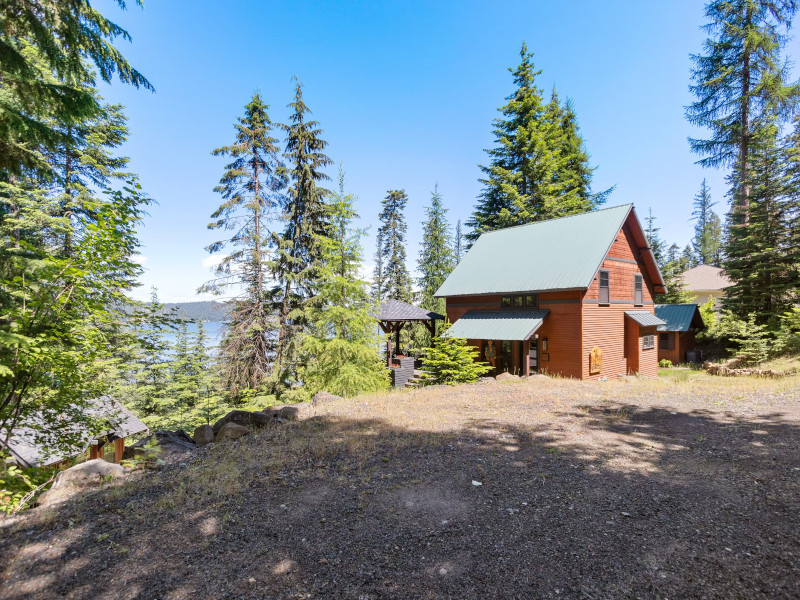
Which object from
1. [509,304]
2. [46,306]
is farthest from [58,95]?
[509,304]

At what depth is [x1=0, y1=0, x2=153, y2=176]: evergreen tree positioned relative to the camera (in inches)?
198

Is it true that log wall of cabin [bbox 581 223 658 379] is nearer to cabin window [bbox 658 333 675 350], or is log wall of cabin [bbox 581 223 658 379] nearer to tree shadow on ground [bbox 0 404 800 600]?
cabin window [bbox 658 333 675 350]

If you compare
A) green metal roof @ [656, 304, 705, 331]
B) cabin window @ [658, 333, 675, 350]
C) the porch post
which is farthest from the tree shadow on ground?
cabin window @ [658, 333, 675, 350]

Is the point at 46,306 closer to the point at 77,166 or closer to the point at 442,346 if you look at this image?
the point at 442,346

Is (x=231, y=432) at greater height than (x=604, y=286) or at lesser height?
lesser

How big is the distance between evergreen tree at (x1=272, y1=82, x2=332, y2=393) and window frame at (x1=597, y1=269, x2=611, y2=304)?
14.7 m

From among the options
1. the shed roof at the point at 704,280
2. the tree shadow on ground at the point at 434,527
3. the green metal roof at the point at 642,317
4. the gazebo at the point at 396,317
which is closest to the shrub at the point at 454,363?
the gazebo at the point at 396,317

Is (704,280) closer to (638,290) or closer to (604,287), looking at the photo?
(638,290)

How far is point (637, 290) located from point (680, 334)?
30.2ft

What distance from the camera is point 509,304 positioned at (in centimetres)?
1894

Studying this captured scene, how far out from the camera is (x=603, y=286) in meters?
17.5

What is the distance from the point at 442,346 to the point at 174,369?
76.2ft

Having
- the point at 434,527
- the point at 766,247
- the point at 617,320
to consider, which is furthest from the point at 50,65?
the point at 766,247

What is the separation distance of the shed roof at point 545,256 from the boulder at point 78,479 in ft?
53.7
